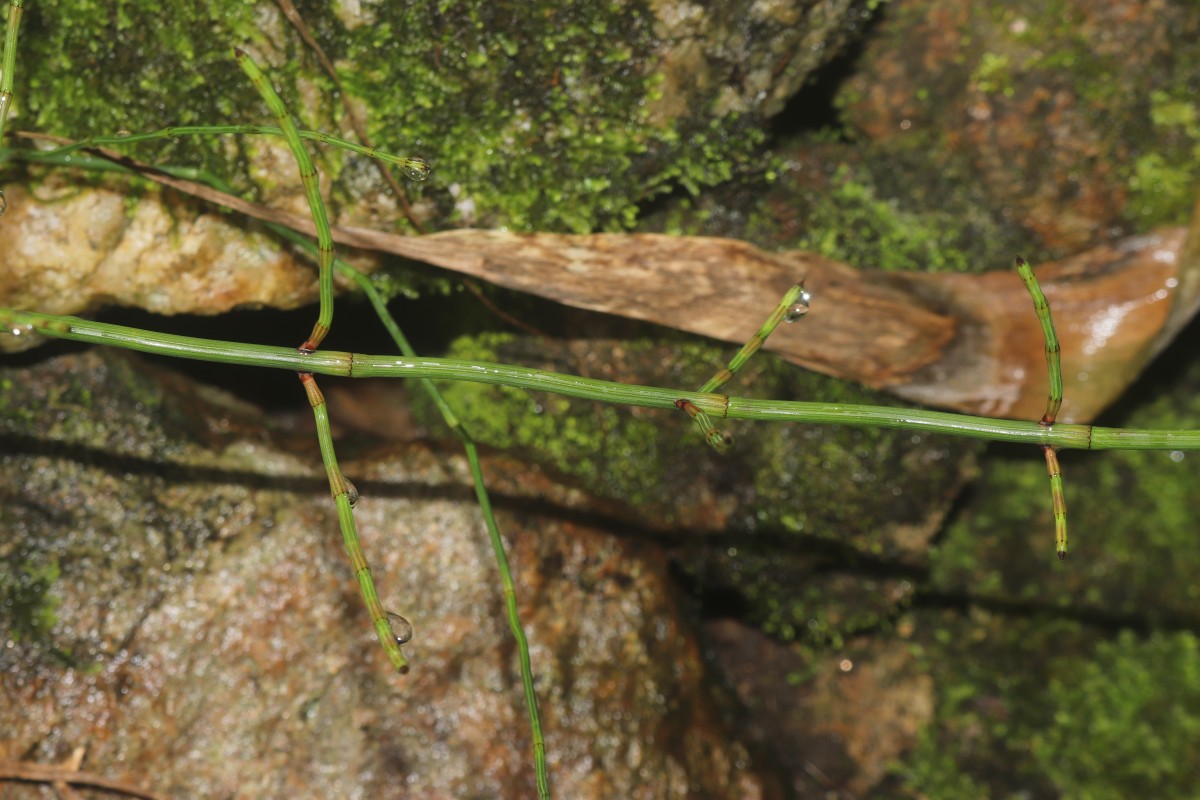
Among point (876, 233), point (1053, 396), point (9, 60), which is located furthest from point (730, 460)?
point (9, 60)

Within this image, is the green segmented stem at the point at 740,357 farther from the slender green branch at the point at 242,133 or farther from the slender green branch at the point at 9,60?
the slender green branch at the point at 9,60

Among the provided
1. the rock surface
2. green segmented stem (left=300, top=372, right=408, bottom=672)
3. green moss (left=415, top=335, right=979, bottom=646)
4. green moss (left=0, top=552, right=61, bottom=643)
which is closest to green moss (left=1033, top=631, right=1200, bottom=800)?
green moss (left=415, top=335, right=979, bottom=646)

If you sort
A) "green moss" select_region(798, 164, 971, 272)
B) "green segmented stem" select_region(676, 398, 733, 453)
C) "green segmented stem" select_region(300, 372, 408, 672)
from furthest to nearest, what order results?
1. "green moss" select_region(798, 164, 971, 272)
2. "green segmented stem" select_region(676, 398, 733, 453)
3. "green segmented stem" select_region(300, 372, 408, 672)

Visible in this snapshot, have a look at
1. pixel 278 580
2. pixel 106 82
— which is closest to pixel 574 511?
pixel 278 580

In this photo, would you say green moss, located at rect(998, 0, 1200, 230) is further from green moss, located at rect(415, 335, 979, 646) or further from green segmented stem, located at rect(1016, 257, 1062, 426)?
green segmented stem, located at rect(1016, 257, 1062, 426)

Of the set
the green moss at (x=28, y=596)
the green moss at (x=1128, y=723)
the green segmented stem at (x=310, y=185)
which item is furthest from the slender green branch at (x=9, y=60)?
the green moss at (x=1128, y=723)

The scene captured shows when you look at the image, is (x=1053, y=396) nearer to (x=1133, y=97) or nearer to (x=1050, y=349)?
(x=1050, y=349)
